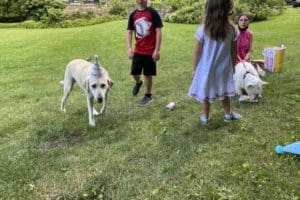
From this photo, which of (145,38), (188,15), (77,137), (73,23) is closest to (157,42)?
(145,38)

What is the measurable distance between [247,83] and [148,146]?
1910 millimetres

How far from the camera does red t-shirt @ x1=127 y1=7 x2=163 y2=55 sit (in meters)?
5.69

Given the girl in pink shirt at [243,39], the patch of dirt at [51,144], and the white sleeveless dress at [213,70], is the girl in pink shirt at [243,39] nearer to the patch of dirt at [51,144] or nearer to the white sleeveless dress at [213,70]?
the white sleeveless dress at [213,70]

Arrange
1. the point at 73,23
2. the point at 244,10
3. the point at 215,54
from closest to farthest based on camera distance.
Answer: the point at 215,54
the point at 244,10
the point at 73,23

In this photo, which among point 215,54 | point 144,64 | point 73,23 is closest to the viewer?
point 215,54

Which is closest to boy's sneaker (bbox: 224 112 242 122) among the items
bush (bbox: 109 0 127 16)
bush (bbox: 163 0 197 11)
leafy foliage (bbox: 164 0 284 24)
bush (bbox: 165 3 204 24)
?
leafy foliage (bbox: 164 0 284 24)

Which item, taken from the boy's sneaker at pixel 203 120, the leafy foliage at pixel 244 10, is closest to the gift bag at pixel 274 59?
the boy's sneaker at pixel 203 120

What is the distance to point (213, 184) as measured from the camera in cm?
362

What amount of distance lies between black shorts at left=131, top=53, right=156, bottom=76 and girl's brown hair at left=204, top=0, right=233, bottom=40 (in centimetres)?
152

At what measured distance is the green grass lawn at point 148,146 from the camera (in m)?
3.64

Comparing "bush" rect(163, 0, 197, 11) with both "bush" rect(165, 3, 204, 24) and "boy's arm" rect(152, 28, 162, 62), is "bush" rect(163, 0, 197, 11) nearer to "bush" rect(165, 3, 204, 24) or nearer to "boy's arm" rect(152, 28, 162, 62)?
"bush" rect(165, 3, 204, 24)

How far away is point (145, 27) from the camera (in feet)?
18.8

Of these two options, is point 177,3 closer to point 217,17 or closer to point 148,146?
point 217,17

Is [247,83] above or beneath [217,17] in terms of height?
beneath
